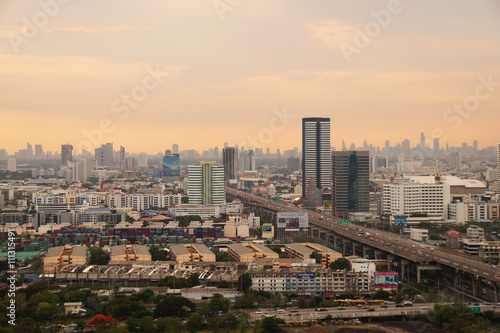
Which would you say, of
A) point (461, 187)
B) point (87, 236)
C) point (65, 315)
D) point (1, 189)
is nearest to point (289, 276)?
point (65, 315)

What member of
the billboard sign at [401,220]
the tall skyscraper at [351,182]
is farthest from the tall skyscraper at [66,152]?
the billboard sign at [401,220]

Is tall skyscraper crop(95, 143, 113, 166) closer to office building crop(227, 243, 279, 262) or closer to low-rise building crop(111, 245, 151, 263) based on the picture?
low-rise building crop(111, 245, 151, 263)

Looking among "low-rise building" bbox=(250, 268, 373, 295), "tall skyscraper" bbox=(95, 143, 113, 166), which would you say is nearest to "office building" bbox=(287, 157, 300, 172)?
"tall skyscraper" bbox=(95, 143, 113, 166)

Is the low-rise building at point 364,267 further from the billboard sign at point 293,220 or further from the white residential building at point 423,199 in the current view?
the white residential building at point 423,199

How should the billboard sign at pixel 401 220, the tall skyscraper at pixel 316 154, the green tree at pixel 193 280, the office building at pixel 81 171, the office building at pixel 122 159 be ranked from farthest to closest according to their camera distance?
1. the office building at pixel 122 159
2. the office building at pixel 81 171
3. the tall skyscraper at pixel 316 154
4. the billboard sign at pixel 401 220
5. the green tree at pixel 193 280

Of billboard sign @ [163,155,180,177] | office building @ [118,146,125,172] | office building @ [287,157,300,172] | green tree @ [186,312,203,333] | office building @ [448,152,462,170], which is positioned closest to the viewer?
green tree @ [186,312,203,333]

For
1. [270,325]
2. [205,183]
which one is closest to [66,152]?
[205,183]
